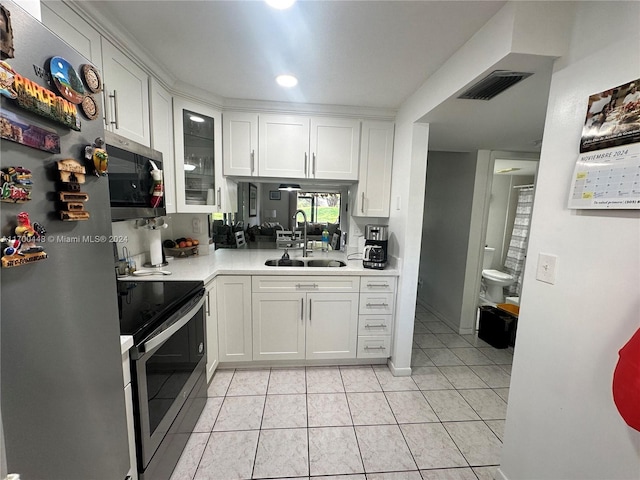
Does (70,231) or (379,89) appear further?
(379,89)

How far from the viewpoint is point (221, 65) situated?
177 cm

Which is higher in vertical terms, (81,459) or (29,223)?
(29,223)

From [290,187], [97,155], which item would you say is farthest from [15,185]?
[290,187]

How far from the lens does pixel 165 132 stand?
199 cm

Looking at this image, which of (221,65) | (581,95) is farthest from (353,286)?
(221,65)

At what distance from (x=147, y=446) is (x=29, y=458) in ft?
2.59

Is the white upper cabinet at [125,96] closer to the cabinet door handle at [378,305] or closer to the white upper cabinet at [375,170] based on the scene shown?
the white upper cabinet at [375,170]

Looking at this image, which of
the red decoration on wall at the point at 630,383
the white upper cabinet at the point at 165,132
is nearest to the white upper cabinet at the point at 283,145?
the white upper cabinet at the point at 165,132

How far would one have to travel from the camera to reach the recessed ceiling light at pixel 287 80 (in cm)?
190

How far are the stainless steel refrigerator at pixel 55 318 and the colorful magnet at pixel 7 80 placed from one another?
0.01m

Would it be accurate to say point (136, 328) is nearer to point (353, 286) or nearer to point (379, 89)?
point (353, 286)

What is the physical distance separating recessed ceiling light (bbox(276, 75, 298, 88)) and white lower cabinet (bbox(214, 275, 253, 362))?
1.56 metres

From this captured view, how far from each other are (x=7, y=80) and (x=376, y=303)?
2.35m

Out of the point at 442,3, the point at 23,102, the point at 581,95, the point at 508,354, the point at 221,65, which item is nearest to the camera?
the point at 23,102
